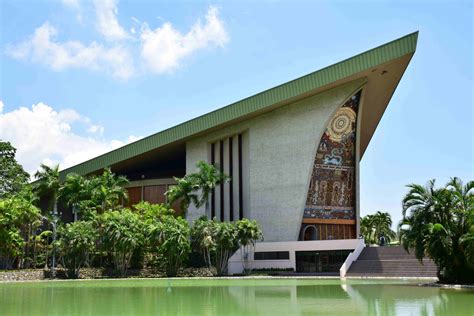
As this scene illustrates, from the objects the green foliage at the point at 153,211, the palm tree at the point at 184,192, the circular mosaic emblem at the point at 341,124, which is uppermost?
the circular mosaic emblem at the point at 341,124

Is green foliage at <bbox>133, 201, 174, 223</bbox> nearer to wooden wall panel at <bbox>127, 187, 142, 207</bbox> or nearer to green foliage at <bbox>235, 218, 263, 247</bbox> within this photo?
green foliage at <bbox>235, 218, 263, 247</bbox>

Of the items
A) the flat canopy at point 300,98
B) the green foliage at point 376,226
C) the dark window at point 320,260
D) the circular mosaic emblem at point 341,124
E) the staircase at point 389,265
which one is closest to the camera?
the staircase at point 389,265

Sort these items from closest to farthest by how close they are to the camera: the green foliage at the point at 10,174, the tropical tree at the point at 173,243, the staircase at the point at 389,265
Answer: the staircase at the point at 389,265 → the tropical tree at the point at 173,243 → the green foliage at the point at 10,174

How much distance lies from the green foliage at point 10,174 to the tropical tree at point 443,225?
30.5 m

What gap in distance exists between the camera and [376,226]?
6675cm

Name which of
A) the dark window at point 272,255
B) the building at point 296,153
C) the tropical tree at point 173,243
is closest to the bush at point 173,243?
the tropical tree at point 173,243

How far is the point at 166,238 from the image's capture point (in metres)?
33.3

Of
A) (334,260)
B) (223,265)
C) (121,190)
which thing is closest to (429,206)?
(334,260)

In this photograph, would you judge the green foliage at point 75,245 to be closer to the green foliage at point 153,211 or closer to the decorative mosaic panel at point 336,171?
the green foliage at point 153,211

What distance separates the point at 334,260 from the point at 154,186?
18.5 meters

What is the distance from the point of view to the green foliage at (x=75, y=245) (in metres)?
32.0

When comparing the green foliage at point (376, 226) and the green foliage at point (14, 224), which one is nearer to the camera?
the green foliage at point (14, 224)

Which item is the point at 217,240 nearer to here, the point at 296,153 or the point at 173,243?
the point at 173,243

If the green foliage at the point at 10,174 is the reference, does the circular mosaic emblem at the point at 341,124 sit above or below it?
above
